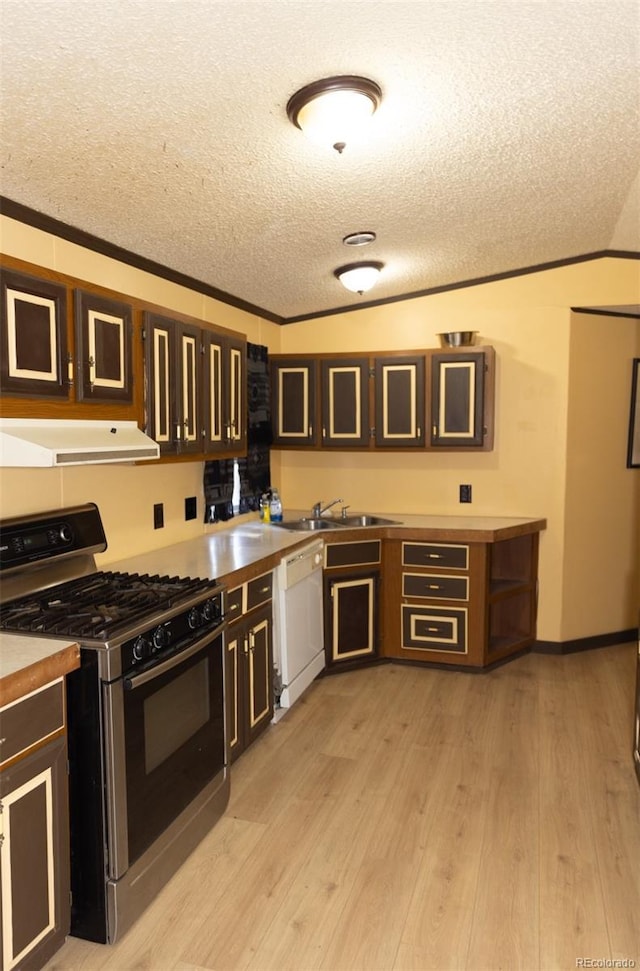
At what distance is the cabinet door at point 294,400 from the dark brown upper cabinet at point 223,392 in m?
0.75

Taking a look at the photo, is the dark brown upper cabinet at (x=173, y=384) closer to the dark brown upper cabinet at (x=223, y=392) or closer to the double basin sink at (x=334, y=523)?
the dark brown upper cabinet at (x=223, y=392)

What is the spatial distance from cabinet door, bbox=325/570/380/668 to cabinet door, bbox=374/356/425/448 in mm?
892

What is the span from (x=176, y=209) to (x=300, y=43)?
1062 millimetres

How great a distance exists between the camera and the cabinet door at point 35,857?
1.66 meters

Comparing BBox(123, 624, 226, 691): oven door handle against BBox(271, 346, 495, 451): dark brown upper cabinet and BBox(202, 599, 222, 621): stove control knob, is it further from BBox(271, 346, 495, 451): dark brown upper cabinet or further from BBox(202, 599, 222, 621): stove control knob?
BBox(271, 346, 495, 451): dark brown upper cabinet

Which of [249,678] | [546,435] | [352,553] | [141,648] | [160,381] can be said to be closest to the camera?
[141,648]

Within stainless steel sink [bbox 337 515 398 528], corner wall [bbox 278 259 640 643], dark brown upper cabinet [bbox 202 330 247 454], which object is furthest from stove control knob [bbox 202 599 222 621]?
corner wall [bbox 278 259 640 643]

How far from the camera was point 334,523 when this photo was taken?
175 inches

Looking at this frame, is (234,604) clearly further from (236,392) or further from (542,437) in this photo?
(542,437)

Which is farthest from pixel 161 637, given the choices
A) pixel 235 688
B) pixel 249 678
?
pixel 249 678

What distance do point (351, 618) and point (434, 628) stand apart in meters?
0.53

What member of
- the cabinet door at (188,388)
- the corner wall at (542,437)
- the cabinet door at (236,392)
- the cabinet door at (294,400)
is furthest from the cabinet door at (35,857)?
the corner wall at (542,437)

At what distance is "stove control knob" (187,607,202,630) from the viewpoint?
2322 millimetres

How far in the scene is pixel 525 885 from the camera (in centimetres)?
224
